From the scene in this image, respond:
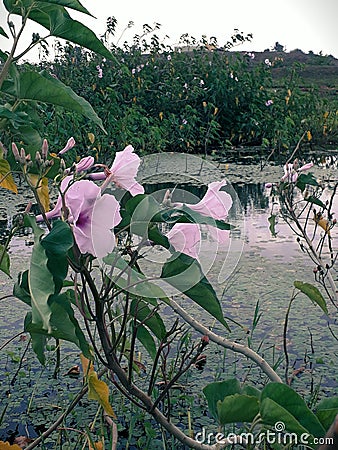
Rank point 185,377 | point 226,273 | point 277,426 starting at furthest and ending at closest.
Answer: point 185,377 → point 226,273 → point 277,426

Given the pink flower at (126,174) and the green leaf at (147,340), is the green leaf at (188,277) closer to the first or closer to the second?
the pink flower at (126,174)

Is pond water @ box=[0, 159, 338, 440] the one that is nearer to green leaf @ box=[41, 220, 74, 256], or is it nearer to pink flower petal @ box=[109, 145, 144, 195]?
pink flower petal @ box=[109, 145, 144, 195]

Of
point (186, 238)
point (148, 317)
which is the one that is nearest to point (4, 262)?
point (148, 317)

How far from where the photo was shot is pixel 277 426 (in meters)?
0.65

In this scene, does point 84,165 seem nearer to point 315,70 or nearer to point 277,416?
point 277,416

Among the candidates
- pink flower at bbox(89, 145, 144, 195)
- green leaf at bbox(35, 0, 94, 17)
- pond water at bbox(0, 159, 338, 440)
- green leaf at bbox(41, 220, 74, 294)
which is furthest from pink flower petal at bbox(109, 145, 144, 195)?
pond water at bbox(0, 159, 338, 440)

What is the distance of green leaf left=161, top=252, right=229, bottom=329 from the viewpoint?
72cm

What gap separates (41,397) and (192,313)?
0.72 metres

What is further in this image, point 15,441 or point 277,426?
point 15,441

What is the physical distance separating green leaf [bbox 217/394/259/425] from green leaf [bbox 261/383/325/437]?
2 centimetres

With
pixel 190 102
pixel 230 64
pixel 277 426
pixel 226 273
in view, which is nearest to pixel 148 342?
pixel 226 273

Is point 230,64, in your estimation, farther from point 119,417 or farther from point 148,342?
point 148,342

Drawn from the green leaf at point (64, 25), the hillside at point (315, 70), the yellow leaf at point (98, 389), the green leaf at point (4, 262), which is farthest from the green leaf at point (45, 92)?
the hillside at point (315, 70)

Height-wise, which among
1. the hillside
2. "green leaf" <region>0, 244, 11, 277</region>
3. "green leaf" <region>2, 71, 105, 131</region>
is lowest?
"green leaf" <region>0, 244, 11, 277</region>
